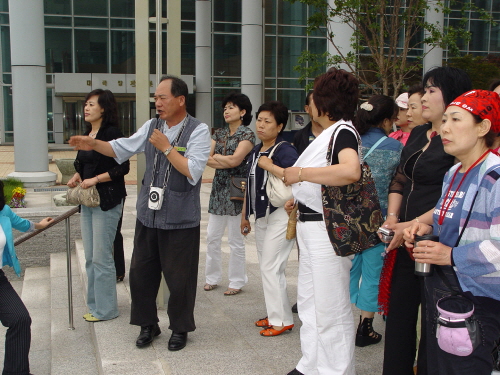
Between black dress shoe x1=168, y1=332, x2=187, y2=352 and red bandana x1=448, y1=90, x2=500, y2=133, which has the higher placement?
red bandana x1=448, y1=90, x2=500, y2=133

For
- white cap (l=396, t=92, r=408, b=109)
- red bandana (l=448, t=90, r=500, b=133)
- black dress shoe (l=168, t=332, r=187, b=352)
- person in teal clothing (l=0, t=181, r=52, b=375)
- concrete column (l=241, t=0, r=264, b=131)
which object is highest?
concrete column (l=241, t=0, r=264, b=131)

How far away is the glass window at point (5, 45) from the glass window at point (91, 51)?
4.03 metres

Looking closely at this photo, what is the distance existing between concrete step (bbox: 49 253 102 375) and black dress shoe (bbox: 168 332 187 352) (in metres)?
0.55

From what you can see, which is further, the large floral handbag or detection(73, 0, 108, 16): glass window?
detection(73, 0, 108, 16): glass window

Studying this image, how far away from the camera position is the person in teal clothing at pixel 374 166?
395 cm

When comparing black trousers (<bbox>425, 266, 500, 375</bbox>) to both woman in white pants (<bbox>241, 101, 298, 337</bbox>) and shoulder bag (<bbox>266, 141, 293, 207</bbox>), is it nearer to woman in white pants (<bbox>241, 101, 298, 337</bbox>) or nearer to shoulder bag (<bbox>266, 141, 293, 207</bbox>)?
shoulder bag (<bbox>266, 141, 293, 207</bbox>)

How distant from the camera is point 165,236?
4043mm

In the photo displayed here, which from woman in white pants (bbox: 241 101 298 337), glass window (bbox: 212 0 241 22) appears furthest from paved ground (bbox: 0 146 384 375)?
glass window (bbox: 212 0 241 22)

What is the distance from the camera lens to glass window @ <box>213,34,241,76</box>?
30625 mm

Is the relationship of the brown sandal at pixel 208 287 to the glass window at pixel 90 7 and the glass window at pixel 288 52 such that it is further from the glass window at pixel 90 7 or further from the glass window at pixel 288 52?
the glass window at pixel 90 7

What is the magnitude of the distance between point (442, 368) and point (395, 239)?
0.74 meters

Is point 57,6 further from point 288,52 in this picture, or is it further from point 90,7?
point 288,52

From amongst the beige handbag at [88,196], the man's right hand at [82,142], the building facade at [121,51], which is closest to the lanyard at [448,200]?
the man's right hand at [82,142]

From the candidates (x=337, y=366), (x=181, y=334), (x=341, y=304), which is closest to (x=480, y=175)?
(x=341, y=304)
